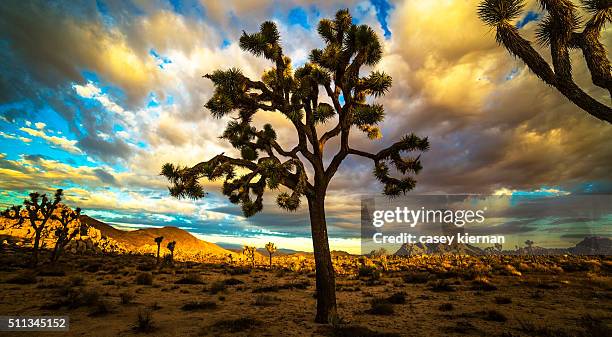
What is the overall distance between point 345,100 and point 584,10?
16.2ft

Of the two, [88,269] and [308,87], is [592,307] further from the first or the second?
[88,269]

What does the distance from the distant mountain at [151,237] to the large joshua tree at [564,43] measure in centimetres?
8249

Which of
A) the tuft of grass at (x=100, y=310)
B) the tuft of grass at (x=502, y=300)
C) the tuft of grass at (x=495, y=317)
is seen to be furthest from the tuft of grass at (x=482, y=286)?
the tuft of grass at (x=100, y=310)

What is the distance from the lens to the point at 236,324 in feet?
26.0

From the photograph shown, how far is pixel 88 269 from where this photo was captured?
22281 millimetres

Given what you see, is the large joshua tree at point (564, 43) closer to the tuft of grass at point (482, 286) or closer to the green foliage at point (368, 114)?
the green foliage at point (368, 114)

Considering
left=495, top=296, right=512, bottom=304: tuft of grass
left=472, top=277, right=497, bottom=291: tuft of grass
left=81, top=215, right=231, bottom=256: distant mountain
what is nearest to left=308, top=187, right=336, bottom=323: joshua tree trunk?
left=495, top=296, right=512, bottom=304: tuft of grass

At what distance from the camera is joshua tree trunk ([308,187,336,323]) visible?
790 centimetres

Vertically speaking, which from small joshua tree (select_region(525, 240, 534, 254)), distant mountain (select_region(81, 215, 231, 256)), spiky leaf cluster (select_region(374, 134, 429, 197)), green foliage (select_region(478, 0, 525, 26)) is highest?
green foliage (select_region(478, 0, 525, 26))

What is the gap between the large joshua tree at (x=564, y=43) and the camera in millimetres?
4594

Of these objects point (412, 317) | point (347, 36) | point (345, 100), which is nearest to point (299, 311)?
point (412, 317)

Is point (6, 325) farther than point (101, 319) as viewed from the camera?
No

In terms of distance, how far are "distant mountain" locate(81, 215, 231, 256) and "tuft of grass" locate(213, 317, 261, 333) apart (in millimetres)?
76409

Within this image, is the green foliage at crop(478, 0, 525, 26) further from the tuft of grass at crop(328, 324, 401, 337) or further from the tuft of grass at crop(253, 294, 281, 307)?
the tuft of grass at crop(253, 294, 281, 307)
